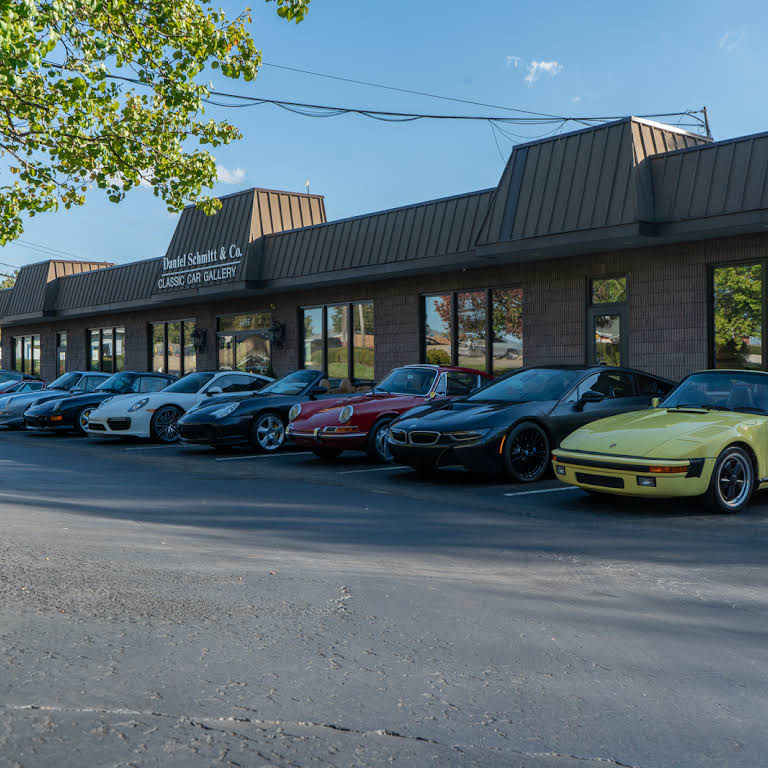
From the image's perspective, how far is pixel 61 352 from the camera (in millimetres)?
36906

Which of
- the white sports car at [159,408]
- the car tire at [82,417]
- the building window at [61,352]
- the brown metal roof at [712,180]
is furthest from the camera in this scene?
the building window at [61,352]

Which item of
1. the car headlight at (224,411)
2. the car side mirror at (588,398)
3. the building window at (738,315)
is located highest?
the building window at (738,315)

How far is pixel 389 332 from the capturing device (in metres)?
21.2

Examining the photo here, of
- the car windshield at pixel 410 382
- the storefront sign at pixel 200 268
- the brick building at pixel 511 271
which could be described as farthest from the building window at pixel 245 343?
the car windshield at pixel 410 382

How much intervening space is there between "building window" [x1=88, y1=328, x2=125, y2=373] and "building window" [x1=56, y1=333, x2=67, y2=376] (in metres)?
2.24

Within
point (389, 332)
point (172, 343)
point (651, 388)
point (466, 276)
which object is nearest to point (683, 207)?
point (651, 388)

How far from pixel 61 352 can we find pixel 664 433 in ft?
108

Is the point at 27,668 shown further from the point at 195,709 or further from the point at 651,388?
the point at 651,388

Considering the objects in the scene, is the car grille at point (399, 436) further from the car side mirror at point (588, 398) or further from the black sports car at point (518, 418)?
the car side mirror at point (588, 398)

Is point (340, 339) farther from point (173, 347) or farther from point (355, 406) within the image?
point (355, 406)

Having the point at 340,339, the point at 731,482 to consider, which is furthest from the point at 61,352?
the point at 731,482

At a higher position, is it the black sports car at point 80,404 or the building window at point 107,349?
the building window at point 107,349

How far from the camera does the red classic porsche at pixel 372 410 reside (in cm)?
1187

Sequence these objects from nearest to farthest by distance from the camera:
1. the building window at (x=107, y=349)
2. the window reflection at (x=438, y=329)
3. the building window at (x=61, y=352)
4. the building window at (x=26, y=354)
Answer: the window reflection at (x=438, y=329), the building window at (x=107, y=349), the building window at (x=61, y=352), the building window at (x=26, y=354)
